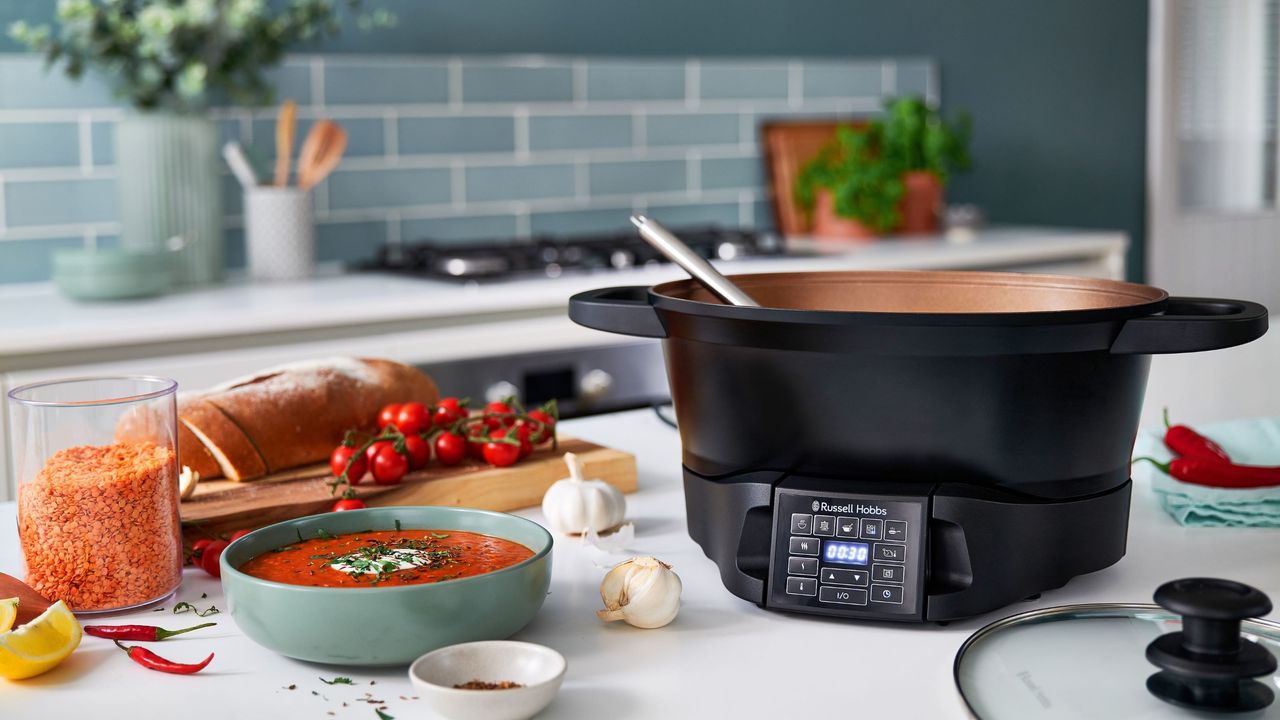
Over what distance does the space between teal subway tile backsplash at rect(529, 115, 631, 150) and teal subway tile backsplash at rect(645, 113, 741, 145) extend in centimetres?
8

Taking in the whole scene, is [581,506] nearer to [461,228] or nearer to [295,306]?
[295,306]

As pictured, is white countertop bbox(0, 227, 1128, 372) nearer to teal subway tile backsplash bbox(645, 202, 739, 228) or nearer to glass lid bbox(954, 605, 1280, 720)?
teal subway tile backsplash bbox(645, 202, 739, 228)

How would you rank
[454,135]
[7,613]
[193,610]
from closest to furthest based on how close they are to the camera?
[7,613] < [193,610] < [454,135]

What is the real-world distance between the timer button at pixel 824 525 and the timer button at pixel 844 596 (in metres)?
0.04

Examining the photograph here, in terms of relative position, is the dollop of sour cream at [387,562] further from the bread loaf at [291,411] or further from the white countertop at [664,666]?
the bread loaf at [291,411]

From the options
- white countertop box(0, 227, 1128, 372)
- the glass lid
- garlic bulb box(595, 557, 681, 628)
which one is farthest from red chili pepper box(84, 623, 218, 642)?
white countertop box(0, 227, 1128, 372)

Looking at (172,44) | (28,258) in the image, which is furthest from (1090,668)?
(28,258)

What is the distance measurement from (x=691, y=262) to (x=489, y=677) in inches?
13.6

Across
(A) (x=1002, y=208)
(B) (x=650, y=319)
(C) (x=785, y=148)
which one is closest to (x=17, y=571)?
(B) (x=650, y=319)

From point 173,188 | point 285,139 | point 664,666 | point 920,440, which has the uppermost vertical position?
point 285,139

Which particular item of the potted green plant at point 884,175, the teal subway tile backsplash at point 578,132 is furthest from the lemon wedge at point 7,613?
the potted green plant at point 884,175

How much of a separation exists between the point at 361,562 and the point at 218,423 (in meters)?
0.40

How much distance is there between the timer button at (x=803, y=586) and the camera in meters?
0.87

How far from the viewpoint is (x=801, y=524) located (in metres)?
0.87
